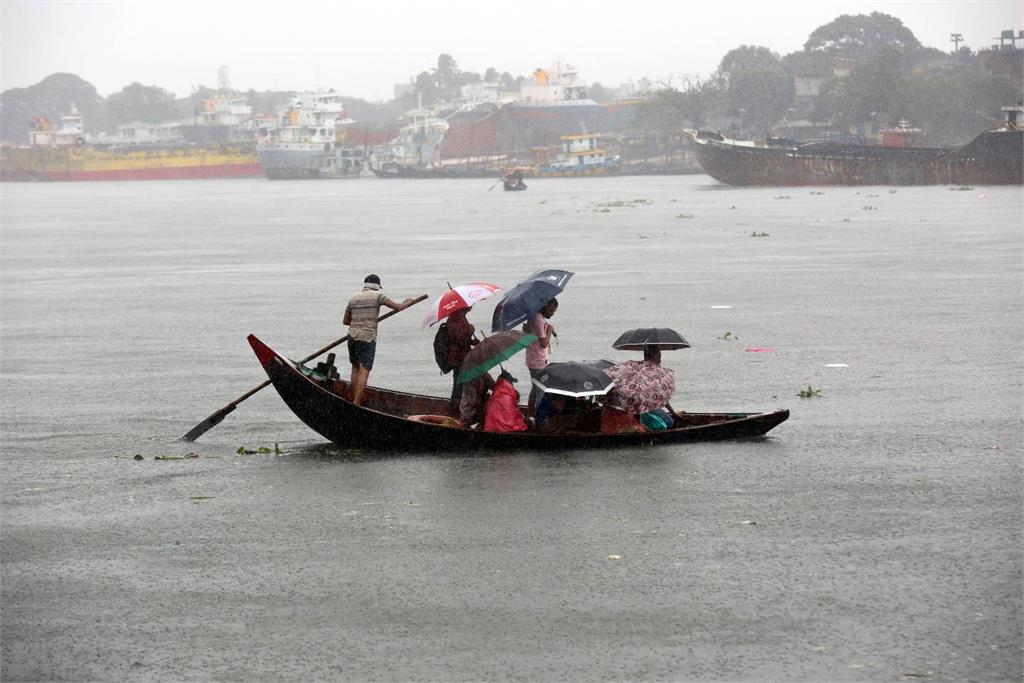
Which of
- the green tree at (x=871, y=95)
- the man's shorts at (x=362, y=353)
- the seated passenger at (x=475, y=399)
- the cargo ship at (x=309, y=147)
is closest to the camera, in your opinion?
the seated passenger at (x=475, y=399)

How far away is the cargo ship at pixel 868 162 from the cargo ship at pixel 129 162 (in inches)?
3401

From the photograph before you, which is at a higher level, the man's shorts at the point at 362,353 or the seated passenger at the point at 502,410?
the man's shorts at the point at 362,353

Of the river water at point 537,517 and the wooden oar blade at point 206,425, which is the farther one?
the wooden oar blade at point 206,425

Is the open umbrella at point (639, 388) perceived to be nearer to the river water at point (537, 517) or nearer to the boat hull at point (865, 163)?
the river water at point (537, 517)

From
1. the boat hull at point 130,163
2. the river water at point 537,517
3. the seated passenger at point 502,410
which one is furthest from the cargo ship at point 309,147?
the seated passenger at point 502,410

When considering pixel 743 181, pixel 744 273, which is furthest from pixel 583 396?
pixel 743 181

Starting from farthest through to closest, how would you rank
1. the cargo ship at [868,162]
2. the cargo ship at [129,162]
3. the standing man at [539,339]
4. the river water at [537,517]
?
the cargo ship at [129,162], the cargo ship at [868,162], the standing man at [539,339], the river water at [537,517]

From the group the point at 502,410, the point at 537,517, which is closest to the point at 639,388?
the point at 502,410

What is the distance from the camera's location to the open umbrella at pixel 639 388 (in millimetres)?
11914

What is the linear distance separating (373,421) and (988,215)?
41502mm

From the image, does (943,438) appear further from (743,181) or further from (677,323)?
(743,181)

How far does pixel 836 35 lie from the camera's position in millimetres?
193500

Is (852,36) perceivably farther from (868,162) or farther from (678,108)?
(868,162)

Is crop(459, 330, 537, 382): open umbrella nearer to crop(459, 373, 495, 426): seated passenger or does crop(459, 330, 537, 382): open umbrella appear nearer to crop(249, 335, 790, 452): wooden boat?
crop(459, 373, 495, 426): seated passenger
